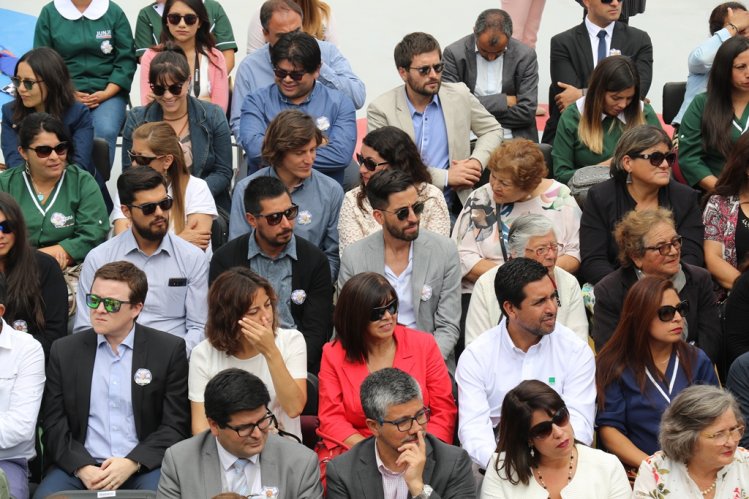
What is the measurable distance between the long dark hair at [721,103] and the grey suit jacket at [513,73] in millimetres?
1376

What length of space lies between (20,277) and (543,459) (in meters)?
2.85

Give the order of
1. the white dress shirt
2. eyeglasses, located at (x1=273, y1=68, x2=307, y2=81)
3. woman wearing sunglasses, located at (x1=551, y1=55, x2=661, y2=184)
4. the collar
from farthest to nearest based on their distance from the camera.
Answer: the collar → eyeglasses, located at (x1=273, y1=68, x2=307, y2=81) → woman wearing sunglasses, located at (x1=551, y1=55, x2=661, y2=184) → the white dress shirt

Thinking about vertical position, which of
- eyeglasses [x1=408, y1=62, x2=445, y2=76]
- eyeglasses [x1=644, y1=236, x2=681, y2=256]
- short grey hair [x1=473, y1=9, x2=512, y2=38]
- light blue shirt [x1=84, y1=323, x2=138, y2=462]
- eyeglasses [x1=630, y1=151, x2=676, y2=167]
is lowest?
light blue shirt [x1=84, y1=323, x2=138, y2=462]

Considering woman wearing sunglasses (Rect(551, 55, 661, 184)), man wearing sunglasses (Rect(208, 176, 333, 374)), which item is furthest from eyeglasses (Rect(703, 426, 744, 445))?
woman wearing sunglasses (Rect(551, 55, 661, 184))

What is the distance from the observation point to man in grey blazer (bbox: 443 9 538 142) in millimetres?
8930

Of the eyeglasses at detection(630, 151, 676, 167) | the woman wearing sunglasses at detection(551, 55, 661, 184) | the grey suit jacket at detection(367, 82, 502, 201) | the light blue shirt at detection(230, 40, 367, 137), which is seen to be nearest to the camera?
the eyeglasses at detection(630, 151, 676, 167)

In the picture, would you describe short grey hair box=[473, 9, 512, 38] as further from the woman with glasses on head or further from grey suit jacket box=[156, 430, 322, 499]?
grey suit jacket box=[156, 430, 322, 499]

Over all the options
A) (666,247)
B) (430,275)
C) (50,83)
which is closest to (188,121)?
(50,83)

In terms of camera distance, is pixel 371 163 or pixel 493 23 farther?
pixel 493 23

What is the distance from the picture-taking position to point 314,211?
7461 millimetres

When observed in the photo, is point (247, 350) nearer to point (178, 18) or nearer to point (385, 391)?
point (385, 391)

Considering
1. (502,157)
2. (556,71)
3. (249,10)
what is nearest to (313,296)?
(502,157)

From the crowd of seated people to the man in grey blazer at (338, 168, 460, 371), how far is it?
1 cm

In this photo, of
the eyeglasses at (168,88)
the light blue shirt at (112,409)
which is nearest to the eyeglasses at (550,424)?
the light blue shirt at (112,409)
